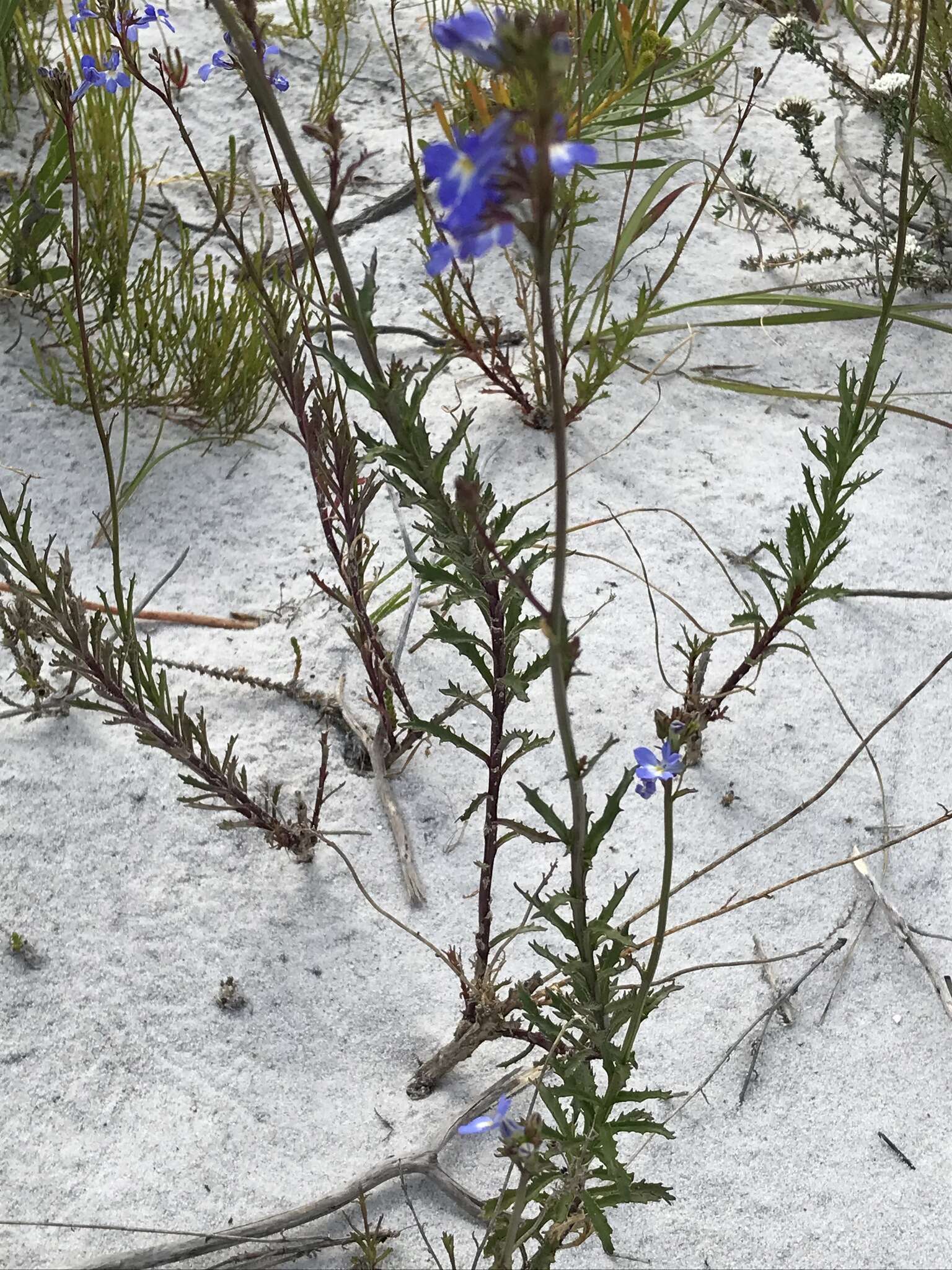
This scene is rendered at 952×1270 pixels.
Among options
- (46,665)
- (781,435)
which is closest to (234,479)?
(46,665)

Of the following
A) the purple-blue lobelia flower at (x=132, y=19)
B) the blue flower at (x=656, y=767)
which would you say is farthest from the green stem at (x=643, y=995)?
the purple-blue lobelia flower at (x=132, y=19)

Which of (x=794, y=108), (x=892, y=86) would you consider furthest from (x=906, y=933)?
(x=892, y=86)

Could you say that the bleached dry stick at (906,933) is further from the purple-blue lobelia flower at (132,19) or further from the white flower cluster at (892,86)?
the white flower cluster at (892,86)

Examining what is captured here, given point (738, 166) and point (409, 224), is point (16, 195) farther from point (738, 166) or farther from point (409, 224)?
point (738, 166)

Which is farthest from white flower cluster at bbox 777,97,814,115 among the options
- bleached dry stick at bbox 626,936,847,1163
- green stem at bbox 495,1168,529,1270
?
green stem at bbox 495,1168,529,1270

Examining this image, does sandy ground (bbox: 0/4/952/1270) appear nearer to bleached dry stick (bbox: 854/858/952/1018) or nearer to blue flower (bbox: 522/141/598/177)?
bleached dry stick (bbox: 854/858/952/1018)
